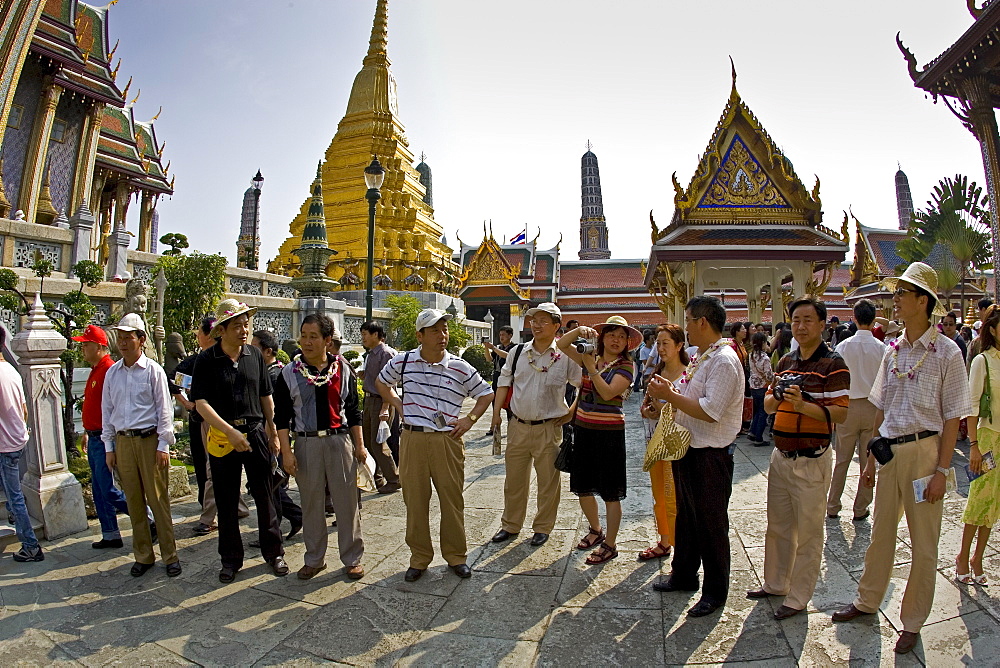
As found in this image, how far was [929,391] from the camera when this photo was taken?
2828 millimetres

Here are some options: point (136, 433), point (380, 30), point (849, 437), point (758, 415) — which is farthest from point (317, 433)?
point (380, 30)

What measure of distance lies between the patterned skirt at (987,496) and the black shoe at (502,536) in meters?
2.79

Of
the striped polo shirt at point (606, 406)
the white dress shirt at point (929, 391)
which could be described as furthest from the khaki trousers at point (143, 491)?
the white dress shirt at point (929, 391)

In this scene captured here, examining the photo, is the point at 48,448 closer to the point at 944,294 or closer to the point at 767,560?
the point at 767,560

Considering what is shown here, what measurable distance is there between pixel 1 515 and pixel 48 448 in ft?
1.90

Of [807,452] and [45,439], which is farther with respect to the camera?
[45,439]

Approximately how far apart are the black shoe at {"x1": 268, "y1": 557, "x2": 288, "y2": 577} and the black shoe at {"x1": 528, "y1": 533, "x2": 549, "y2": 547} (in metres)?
1.68

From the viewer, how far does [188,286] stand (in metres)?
9.56

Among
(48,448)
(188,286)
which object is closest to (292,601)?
(48,448)

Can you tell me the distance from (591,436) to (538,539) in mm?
880

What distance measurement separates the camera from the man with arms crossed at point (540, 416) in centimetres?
430

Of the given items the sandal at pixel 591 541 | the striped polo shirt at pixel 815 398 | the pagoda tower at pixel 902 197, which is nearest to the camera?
the striped polo shirt at pixel 815 398

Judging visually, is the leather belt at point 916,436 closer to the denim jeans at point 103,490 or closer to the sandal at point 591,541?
the sandal at point 591,541

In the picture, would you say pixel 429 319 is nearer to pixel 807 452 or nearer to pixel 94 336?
pixel 807 452
